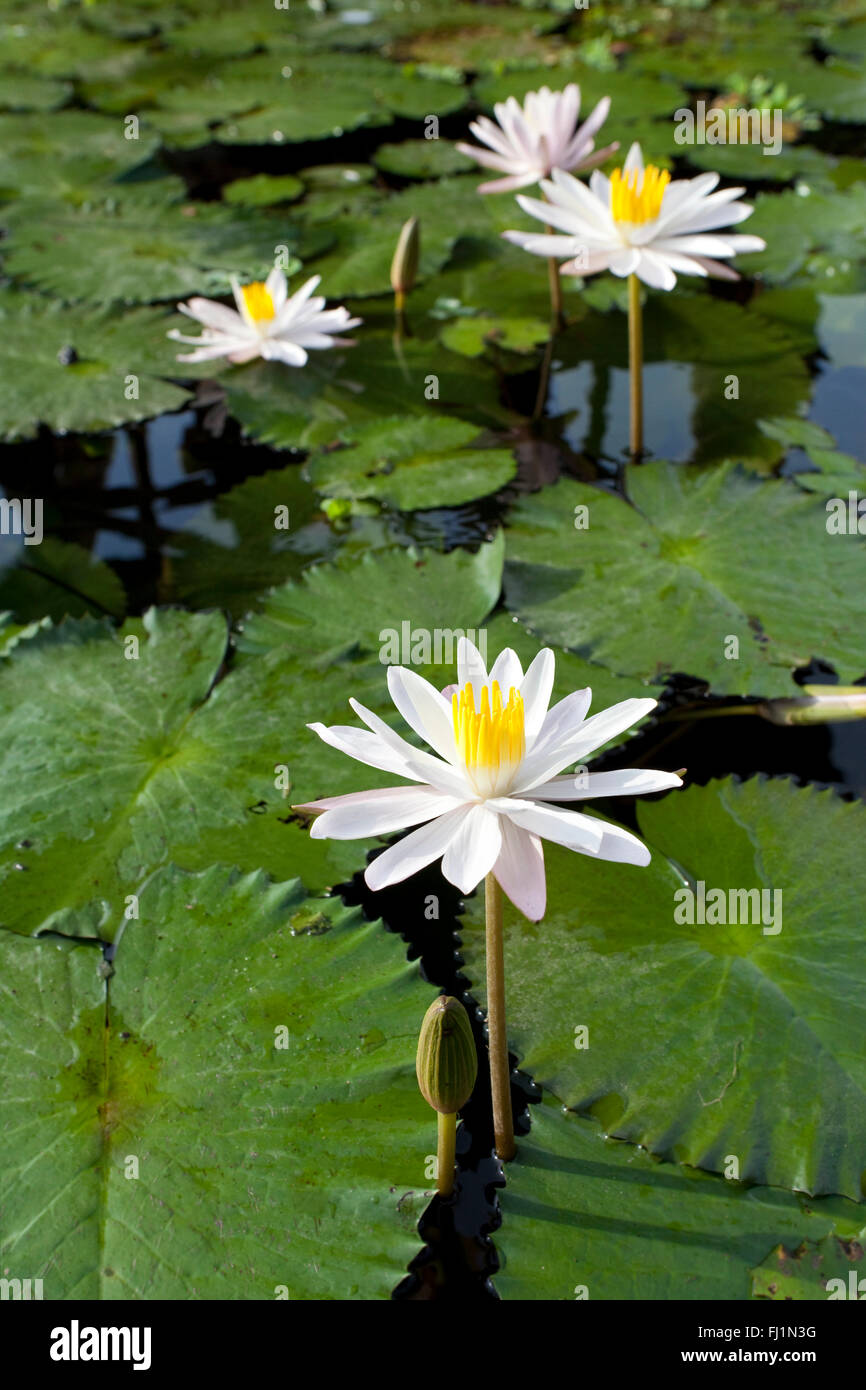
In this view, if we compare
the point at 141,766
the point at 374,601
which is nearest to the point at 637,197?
the point at 374,601

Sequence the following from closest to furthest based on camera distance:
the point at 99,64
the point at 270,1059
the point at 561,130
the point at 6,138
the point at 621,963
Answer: the point at 270,1059 < the point at 621,963 < the point at 561,130 < the point at 6,138 < the point at 99,64

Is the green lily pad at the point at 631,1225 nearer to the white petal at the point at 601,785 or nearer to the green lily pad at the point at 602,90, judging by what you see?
the white petal at the point at 601,785

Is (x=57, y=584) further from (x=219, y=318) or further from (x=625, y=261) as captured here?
(x=625, y=261)

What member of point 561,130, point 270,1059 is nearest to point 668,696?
point 270,1059

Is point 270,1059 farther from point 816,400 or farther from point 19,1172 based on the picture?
point 816,400

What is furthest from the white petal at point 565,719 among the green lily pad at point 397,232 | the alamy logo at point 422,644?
the green lily pad at point 397,232

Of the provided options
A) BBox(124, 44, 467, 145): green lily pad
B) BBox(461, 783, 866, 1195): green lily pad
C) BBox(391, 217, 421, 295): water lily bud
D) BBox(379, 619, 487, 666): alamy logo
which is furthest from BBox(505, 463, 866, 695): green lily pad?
BBox(124, 44, 467, 145): green lily pad

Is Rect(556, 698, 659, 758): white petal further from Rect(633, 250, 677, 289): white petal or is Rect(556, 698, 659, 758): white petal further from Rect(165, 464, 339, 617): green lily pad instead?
Rect(633, 250, 677, 289): white petal
